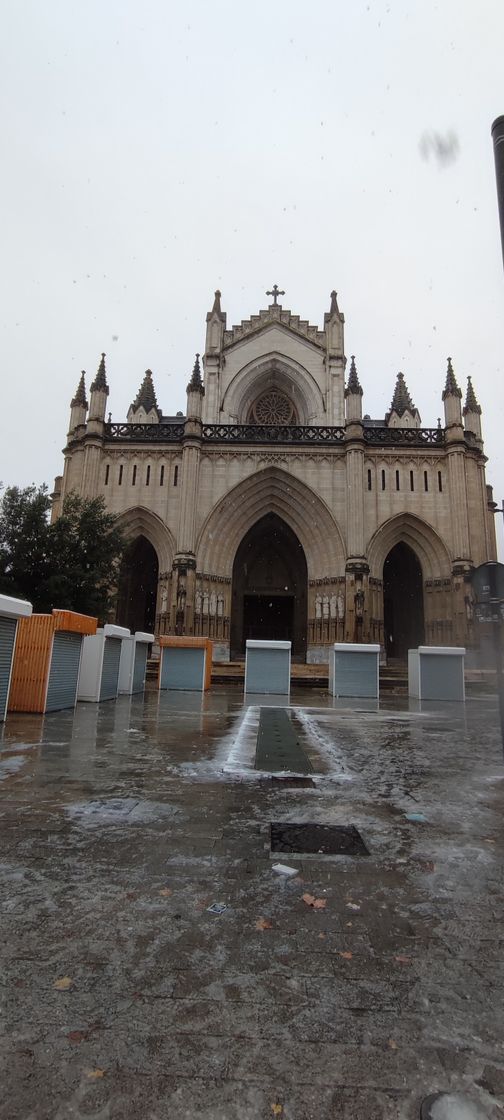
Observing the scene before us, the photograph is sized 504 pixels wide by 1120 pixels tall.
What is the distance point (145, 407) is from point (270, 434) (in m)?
11.2

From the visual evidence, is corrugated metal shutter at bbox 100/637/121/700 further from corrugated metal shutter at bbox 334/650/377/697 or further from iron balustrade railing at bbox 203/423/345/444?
iron balustrade railing at bbox 203/423/345/444

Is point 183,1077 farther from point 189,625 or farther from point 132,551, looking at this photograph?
point 132,551

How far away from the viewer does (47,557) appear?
1802cm

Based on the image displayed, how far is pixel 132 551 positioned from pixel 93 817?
24.9 metres

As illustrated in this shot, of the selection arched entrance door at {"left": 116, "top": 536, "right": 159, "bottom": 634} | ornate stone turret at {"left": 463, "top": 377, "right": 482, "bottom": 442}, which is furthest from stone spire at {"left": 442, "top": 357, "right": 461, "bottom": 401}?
arched entrance door at {"left": 116, "top": 536, "right": 159, "bottom": 634}

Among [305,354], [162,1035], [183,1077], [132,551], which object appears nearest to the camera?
[183,1077]

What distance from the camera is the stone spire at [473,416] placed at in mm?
28578

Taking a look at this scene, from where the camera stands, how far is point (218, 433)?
28203 millimetres

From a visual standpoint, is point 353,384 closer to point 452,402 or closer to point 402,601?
point 452,402

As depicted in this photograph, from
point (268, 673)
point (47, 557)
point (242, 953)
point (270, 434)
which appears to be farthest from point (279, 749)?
point (270, 434)

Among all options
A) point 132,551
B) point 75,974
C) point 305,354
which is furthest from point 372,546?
point 75,974

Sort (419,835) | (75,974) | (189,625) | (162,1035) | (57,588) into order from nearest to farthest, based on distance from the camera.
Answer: (162,1035), (75,974), (419,835), (57,588), (189,625)

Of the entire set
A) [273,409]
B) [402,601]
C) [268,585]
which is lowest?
[402,601]

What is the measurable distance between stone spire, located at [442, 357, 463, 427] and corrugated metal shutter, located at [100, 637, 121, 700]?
67.9ft
